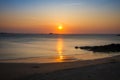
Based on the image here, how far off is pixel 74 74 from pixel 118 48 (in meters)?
31.7

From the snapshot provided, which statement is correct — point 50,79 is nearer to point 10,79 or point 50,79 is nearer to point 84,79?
point 84,79

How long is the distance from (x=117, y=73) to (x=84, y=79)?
2394mm

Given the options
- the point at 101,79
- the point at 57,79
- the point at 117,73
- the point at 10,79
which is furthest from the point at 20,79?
the point at 117,73

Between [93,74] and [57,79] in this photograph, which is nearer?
[57,79]

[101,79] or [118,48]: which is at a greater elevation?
[101,79]

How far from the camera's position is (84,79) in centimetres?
1108

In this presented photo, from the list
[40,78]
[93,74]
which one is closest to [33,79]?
[40,78]

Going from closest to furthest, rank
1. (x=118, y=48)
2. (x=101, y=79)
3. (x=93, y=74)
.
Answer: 1. (x=101, y=79)
2. (x=93, y=74)
3. (x=118, y=48)

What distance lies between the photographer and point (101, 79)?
11.0m

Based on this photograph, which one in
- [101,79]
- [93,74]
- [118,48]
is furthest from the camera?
[118,48]

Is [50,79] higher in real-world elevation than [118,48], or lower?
higher

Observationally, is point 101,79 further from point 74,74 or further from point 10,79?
point 10,79

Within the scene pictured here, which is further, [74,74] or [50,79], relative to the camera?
[74,74]

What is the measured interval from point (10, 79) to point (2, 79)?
51cm
